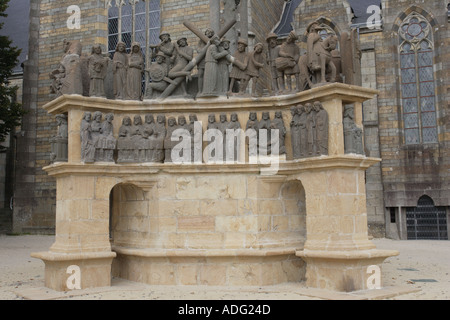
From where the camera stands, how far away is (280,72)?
30.1ft

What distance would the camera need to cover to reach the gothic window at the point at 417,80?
810 inches

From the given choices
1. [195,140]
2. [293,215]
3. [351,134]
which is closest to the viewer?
[351,134]

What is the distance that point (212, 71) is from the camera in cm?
921

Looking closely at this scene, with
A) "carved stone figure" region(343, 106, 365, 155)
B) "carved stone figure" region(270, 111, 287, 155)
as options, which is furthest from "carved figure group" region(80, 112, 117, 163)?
"carved stone figure" region(343, 106, 365, 155)

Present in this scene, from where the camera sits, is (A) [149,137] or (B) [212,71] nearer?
(A) [149,137]

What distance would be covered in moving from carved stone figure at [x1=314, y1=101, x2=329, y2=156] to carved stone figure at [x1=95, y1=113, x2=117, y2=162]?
354cm

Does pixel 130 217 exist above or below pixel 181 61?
below

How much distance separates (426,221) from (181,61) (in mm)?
14297

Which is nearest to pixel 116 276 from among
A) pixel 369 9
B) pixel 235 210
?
pixel 235 210

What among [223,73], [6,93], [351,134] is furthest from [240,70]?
[6,93]

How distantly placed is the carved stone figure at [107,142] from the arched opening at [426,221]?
1472 centimetres

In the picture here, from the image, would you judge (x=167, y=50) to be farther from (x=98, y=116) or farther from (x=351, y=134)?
(x=351, y=134)

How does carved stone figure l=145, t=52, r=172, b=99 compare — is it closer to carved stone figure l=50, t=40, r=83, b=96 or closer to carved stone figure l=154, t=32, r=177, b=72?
carved stone figure l=154, t=32, r=177, b=72

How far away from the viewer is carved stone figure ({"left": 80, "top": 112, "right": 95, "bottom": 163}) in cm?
862
